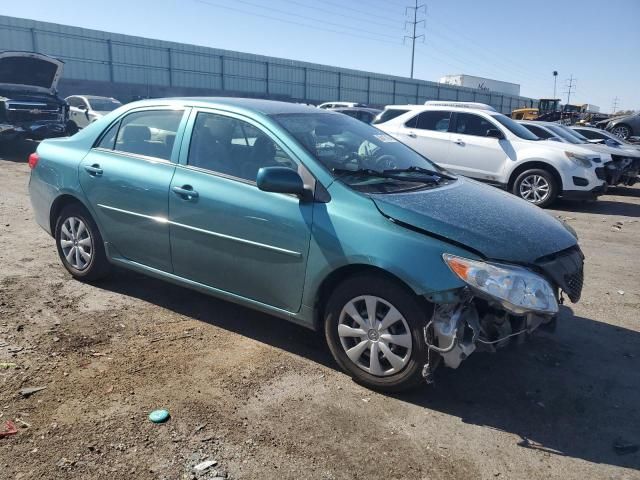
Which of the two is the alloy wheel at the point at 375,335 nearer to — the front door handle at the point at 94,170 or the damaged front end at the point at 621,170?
the front door handle at the point at 94,170

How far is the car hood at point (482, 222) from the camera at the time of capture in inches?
126

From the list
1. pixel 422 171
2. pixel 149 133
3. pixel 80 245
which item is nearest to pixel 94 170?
pixel 149 133

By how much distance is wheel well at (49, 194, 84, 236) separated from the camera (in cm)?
492

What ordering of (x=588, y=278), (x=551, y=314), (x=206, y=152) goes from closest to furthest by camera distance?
1. (x=551, y=314)
2. (x=206, y=152)
3. (x=588, y=278)

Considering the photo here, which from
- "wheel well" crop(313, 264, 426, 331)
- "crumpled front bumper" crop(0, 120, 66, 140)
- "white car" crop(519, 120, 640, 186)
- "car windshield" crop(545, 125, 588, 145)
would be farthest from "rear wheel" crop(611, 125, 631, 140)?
"wheel well" crop(313, 264, 426, 331)

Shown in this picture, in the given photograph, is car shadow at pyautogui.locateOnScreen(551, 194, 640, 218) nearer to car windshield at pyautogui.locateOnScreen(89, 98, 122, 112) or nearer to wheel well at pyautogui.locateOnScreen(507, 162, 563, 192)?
wheel well at pyautogui.locateOnScreen(507, 162, 563, 192)

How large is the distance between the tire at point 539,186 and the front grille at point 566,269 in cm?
709

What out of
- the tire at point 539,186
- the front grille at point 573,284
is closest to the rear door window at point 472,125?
the tire at point 539,186

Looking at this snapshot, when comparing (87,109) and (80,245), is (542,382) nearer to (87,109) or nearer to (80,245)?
(80,245)

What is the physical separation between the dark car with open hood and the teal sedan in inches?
389

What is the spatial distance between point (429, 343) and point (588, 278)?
373 cm

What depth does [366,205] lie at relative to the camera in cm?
339

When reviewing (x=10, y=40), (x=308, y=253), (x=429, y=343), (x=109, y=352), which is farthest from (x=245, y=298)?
(x=10, y=40)

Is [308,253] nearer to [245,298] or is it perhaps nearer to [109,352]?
[245,298]
